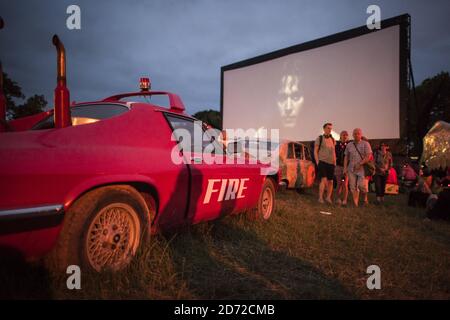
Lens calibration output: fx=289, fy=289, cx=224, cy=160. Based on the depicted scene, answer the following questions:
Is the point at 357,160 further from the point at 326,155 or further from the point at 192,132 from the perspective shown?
the point at 192,132

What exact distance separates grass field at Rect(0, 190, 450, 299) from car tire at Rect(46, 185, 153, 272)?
113 millimetres

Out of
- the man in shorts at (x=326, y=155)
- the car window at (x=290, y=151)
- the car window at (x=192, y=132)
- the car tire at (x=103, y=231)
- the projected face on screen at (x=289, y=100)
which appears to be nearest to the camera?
the car tire at (x=103, y=231)

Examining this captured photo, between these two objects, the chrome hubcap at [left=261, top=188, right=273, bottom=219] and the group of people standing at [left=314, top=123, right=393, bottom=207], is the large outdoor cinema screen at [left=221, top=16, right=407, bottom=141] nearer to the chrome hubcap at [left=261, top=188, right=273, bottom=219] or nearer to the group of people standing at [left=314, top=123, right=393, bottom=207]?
the group of people standing at [left=314, top=123, right=393, bottom=207]

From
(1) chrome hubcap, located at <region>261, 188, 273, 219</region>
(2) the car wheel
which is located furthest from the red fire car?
(1) chrome hubcap, located at <region>261, 188, 273, 219</region>

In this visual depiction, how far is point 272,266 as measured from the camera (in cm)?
251

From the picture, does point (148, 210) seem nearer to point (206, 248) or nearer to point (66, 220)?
point (66, 220)

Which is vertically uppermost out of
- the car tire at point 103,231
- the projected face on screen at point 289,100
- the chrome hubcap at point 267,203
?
the projected face on screen at point 289,100

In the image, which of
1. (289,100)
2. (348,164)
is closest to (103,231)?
(348,164)

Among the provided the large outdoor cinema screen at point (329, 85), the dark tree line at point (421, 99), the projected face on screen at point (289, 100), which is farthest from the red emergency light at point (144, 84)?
the dark tree line at point (421, 99)

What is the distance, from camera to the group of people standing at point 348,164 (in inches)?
232

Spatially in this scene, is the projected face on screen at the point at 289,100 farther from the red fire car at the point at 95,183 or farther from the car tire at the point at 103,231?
the car tire at the point at 103,231

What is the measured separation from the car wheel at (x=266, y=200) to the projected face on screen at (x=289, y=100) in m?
9.73

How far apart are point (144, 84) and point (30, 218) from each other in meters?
2.17

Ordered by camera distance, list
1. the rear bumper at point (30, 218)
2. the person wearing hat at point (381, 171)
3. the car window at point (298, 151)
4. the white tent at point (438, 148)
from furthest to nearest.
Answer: the white tent at point (438, 148) < the car window at point (298, 151) < the person wearing hat at point (381, 171) < the rear bumper at point (30, 218)
